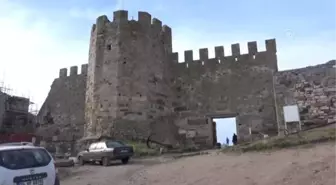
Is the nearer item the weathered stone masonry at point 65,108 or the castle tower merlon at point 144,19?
the castle tower merlon at point 144,19

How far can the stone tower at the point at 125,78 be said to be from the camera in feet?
55.9

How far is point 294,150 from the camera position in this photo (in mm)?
9328

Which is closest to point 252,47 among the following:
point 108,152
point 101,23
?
point 101,23

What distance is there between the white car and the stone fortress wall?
10.5 metres

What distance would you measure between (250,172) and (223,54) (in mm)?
12522

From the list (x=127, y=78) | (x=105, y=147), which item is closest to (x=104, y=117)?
(x=127, y=78)

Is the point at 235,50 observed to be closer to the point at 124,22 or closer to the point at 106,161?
the point at 124,22

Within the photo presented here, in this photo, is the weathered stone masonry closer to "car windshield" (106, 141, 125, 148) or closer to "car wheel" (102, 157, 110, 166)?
"car windshield" (106, 141, 125, 148)

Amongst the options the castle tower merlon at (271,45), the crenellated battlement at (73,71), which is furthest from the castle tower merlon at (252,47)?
the crenellated battlement at (73,71)

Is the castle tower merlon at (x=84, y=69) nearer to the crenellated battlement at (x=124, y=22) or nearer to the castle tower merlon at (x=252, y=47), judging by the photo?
the crenellated battlement at (x=124, y=22)

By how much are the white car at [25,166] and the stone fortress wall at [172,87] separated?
10451 millimetres

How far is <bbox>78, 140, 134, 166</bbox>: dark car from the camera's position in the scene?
1340 cm

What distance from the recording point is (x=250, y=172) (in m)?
7.61

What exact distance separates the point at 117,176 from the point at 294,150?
16.2 feet
